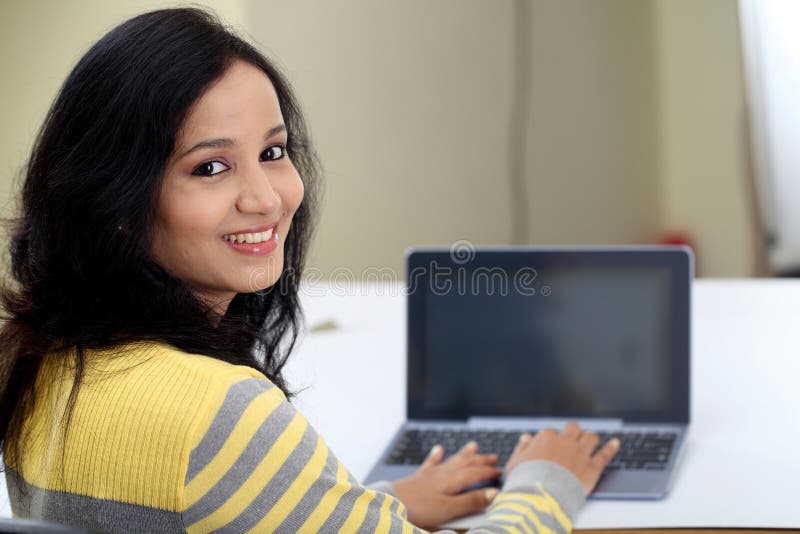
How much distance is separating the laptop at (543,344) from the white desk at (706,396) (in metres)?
0.07

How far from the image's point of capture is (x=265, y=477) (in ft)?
2.46

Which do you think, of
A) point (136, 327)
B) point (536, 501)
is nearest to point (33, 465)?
point (136, 327)

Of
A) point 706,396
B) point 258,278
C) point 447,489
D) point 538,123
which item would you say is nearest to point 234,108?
Answer: point 258,278

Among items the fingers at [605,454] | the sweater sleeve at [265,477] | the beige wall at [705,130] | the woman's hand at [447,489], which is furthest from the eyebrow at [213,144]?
the beige wall at [705,130]

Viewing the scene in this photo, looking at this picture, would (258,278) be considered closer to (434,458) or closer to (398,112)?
(434,458)

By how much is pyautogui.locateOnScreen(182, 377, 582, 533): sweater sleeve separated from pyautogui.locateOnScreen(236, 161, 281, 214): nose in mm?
194

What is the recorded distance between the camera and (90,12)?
10.6 feet

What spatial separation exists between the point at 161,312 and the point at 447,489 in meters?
0.41

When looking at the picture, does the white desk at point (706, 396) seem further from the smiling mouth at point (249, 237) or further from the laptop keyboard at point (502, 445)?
the smiling mouth at point (249, 237)

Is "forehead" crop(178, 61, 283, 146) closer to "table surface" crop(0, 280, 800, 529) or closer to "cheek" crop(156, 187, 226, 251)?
"cheek" crop(156, 187, 226, 251)

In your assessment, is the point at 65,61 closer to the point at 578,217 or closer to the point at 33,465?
the point at 578,217

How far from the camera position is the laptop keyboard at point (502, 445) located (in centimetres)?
118

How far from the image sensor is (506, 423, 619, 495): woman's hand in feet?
3.66

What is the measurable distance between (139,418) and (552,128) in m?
3.00
